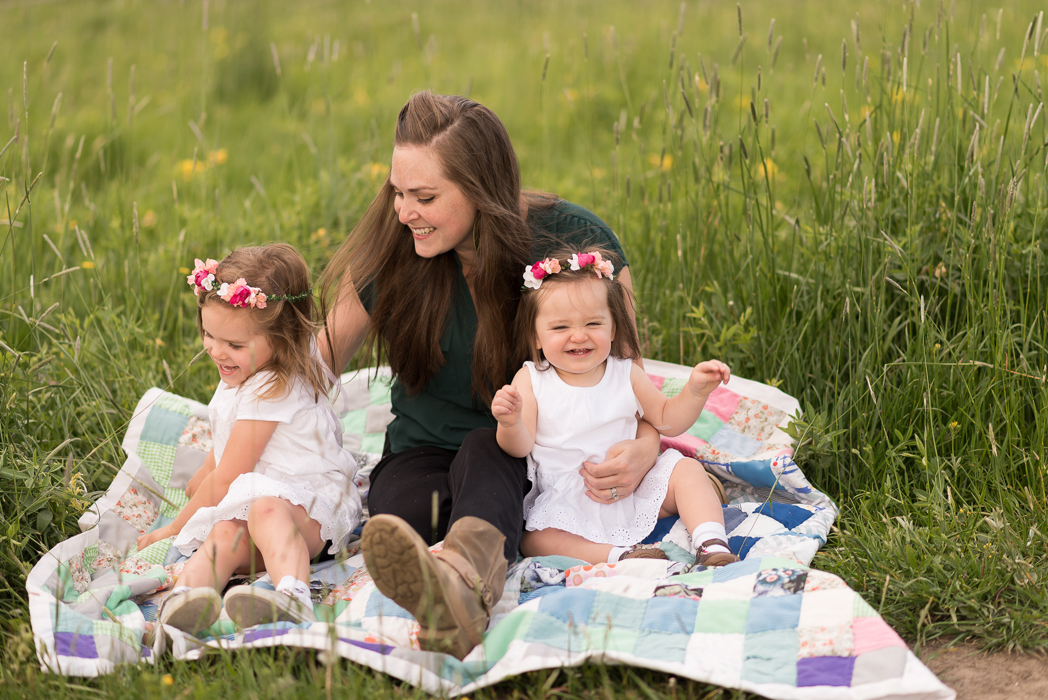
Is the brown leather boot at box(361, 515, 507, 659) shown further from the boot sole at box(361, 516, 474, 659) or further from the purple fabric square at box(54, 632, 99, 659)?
the purple fabric square at box(54, 632, 99, 659)

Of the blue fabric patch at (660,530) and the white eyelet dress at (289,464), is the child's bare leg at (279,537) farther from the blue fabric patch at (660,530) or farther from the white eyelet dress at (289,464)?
the blue fabric patch at (660,530)

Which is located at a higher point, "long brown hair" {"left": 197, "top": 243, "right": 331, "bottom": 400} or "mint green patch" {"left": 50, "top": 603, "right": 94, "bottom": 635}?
"long brown hair" {"left": 197, "top": 243, "right": 331, "bottom": 400}

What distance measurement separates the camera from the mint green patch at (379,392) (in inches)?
126

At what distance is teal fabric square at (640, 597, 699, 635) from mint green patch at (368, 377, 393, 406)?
1.52 metres

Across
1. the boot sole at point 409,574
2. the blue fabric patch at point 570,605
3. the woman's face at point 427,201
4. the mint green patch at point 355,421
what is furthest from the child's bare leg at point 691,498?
the mint green patch at point 355,421

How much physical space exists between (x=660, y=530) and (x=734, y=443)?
542mm

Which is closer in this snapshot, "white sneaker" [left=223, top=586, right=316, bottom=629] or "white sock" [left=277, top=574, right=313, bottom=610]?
"white sneaker" [left=223, top=586, right=316, bottom=629]

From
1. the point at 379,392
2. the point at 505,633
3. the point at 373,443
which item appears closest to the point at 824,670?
the point at 505,633

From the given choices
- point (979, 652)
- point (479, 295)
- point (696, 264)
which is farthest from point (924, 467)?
point (479, 295)

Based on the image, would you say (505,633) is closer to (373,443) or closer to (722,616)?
(722,616)

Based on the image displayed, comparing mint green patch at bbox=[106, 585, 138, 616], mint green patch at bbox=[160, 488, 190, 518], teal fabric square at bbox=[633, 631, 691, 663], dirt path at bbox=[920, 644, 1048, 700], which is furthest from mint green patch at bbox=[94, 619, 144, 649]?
dirt path at bbox=[920, 644, 1048, 700]

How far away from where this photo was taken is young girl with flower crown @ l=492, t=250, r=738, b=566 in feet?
7.55

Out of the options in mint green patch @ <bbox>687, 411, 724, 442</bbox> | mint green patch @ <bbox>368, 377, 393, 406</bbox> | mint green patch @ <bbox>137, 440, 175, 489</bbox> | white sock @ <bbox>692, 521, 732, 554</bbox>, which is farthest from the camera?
mint green patch @ <bbox>368, 377, 393, 406</bbox>

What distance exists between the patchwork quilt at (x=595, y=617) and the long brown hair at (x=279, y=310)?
1.65ft
